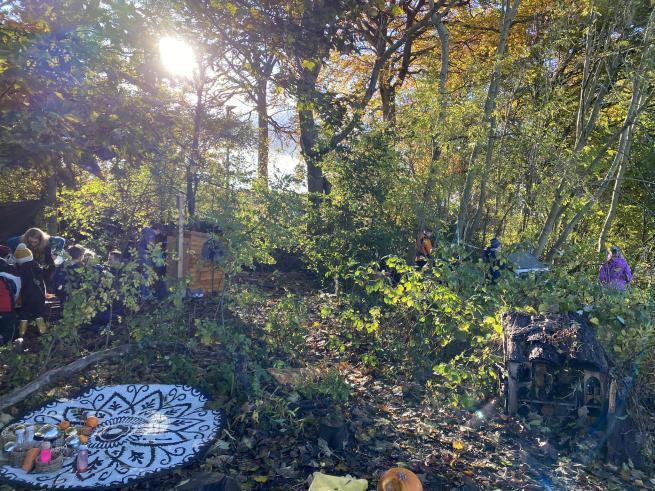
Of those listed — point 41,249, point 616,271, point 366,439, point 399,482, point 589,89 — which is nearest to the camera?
point 399,482

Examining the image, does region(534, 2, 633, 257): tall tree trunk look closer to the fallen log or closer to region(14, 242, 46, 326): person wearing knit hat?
the fallen log

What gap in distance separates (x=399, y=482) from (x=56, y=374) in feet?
9.82

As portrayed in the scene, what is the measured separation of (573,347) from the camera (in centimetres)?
426

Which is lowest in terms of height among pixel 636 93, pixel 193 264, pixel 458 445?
pixel 458 445

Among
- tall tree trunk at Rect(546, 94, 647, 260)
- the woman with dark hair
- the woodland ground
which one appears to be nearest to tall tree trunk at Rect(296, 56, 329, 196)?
the woodland ground

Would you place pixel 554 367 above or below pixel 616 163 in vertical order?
below

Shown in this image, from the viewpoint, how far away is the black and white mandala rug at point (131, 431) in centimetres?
307

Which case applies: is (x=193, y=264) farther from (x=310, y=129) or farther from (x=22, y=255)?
(x=310, y=129)

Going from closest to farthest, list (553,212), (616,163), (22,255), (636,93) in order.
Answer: (22,255)
(636,93)
(553,212)
(616,163)

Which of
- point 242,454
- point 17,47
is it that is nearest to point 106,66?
point 17,47

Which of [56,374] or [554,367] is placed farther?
[554,367]

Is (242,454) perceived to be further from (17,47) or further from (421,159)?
(421,159)

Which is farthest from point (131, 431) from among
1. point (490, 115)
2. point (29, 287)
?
point (490, 115)

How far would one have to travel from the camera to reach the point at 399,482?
2949 mm
